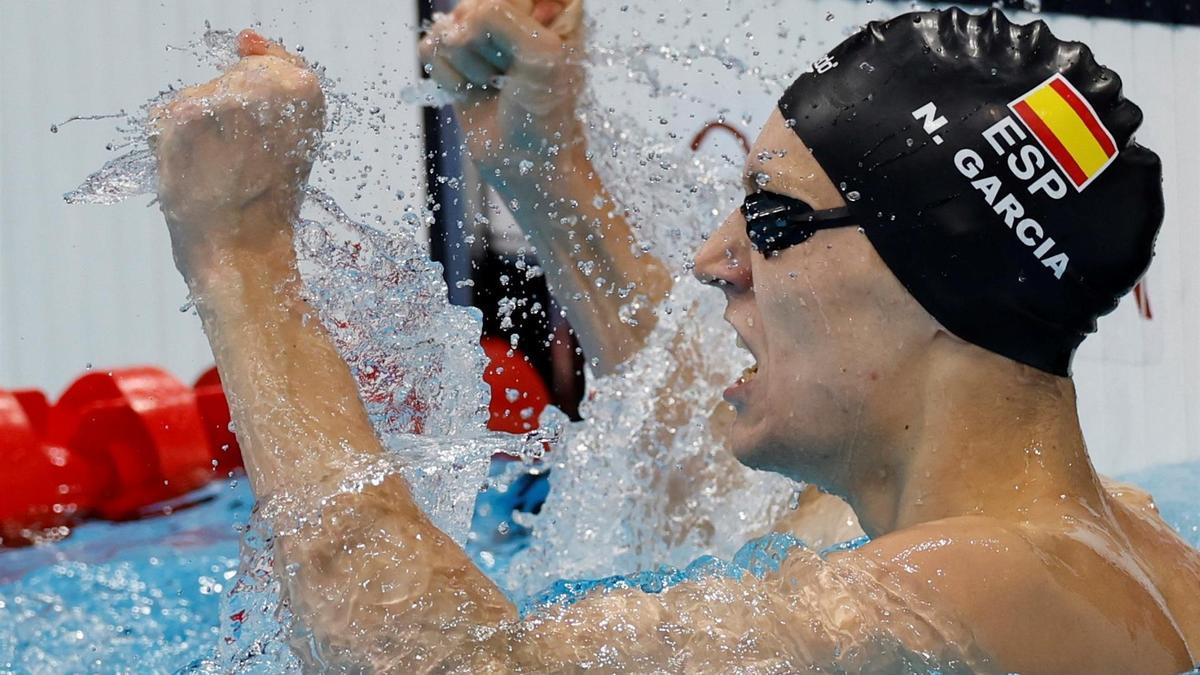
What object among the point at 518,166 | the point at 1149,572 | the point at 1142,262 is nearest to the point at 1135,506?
the point at 1149,572

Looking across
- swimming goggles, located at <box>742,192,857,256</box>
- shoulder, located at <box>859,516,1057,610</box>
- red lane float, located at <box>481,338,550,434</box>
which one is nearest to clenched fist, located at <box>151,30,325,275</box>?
swimming goggles, located at <box>742,192,857,256</box>

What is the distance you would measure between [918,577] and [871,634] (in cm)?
7

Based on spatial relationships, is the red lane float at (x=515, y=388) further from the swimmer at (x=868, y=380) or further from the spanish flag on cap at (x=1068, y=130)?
the spanish flag on cap at (x=1068, y=130)

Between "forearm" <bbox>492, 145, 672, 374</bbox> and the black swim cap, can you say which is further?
"forearm" <bbox>492, 145, 672, 374</bbox>

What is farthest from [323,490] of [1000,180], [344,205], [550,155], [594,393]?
[344,205]

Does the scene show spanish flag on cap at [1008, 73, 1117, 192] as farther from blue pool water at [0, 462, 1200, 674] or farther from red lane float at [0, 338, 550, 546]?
red lane float at [0, 338, 550, 546]

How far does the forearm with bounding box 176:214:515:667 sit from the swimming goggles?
17.7 inches

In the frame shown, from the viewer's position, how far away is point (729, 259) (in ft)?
5.05

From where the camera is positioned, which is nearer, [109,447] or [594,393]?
[594,393]

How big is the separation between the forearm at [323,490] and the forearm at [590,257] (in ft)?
2.80

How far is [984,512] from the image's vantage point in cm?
139

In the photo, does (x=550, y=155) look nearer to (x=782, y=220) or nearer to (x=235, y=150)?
(x=782, y=220)

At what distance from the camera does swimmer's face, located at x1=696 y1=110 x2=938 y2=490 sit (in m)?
1.42

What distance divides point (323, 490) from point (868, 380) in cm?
56
